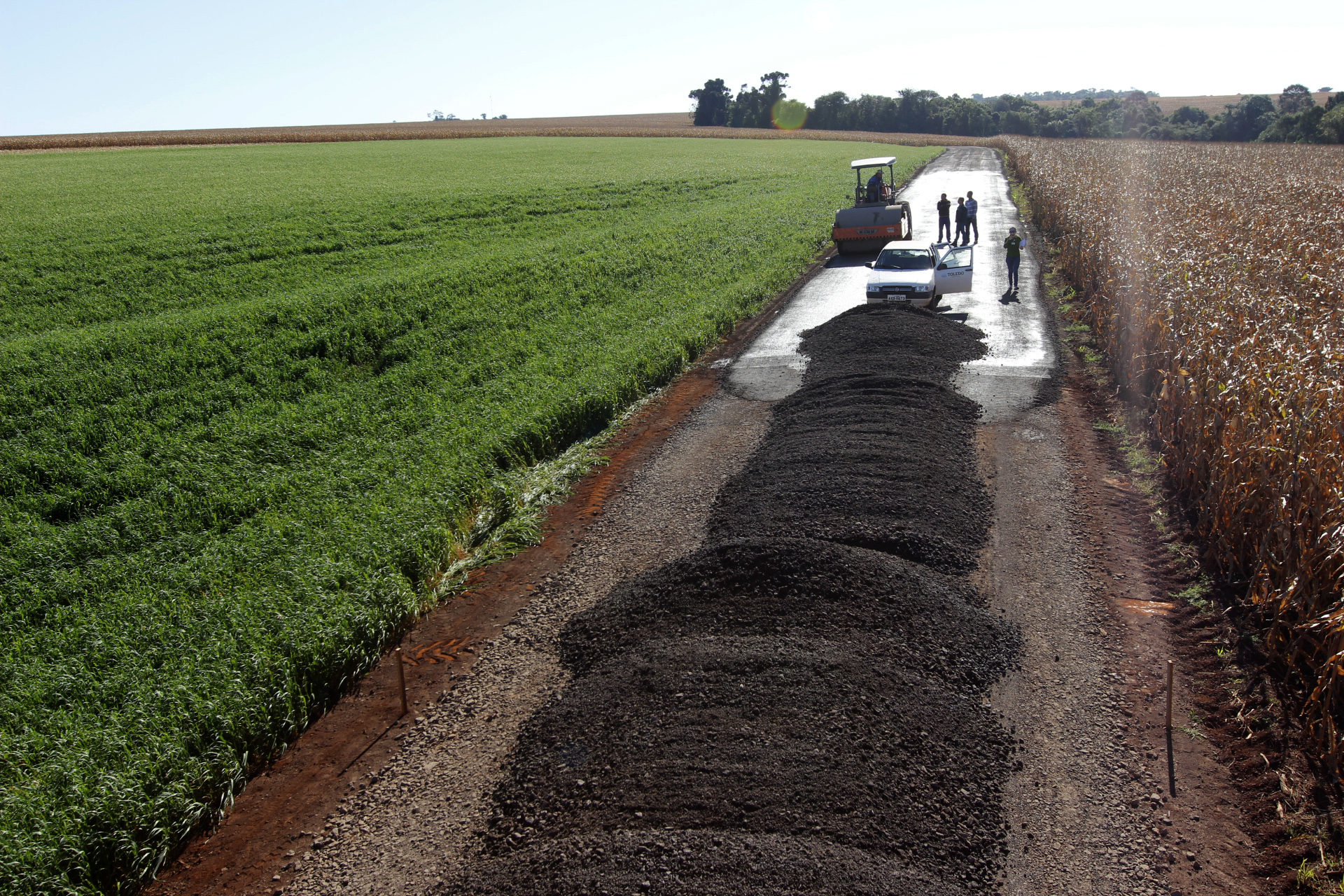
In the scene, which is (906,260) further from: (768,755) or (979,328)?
(768,755)

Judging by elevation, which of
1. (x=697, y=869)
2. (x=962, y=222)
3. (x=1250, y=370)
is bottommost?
(x=697, y=869)

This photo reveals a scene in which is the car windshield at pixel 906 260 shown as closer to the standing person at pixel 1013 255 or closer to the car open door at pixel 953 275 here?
the car open door at pixel 953 275

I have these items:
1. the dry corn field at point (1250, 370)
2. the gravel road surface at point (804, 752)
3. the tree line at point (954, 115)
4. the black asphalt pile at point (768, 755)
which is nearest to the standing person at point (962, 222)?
the dry corn field at point (1250, 370)

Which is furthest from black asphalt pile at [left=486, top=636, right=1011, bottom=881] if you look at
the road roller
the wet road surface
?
the road roller

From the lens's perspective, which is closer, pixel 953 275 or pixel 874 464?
pixel 874 464

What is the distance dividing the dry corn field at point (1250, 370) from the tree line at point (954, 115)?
77642 millimetres

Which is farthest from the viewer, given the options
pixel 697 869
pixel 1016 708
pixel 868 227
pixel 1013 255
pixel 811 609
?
pixel 868 227

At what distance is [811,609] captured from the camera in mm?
7773

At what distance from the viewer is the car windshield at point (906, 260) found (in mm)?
20469

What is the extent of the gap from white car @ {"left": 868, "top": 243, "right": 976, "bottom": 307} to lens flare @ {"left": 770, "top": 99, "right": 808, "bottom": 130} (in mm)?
105791

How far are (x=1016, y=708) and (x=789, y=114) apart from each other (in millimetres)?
124116

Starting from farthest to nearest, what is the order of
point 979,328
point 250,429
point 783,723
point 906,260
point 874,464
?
point 906,260, point 979,328, point 250,429, point 874,464, point 783,723

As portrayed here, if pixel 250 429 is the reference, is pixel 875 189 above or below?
above

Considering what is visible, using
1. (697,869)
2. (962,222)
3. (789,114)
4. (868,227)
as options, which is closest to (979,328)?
(868,227)
